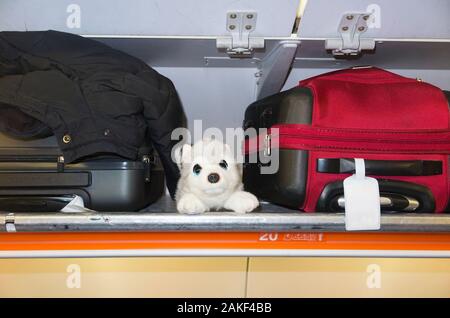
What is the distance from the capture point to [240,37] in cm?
64

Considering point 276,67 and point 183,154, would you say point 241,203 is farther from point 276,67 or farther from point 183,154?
point 276,67

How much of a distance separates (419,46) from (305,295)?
1.85 ft

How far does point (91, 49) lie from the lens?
0.65 meters

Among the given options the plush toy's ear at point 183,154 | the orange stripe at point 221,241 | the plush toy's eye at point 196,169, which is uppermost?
the plush toy's ear at point 183,154

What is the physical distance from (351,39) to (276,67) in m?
0.17

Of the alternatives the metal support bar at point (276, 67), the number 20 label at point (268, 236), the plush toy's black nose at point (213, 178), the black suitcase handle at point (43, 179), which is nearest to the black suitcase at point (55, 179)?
the black suitcase handle at point (43, 179)

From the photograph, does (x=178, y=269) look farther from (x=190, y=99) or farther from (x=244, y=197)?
(x=190, y=99)

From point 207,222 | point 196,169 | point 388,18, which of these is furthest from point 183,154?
point 388,18

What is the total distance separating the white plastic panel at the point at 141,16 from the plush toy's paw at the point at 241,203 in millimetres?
292

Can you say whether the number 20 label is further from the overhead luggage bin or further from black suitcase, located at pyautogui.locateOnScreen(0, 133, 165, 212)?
black suitcase, located at pyautogui.locateOnScreen(0, 133, 165, 212)

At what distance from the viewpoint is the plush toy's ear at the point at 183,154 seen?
63 centimetres

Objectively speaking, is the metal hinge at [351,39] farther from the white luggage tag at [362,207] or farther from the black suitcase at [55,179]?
the black suitcase at [55,179]

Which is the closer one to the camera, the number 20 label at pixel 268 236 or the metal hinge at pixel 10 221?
the metal hinge at pixel 10 221
